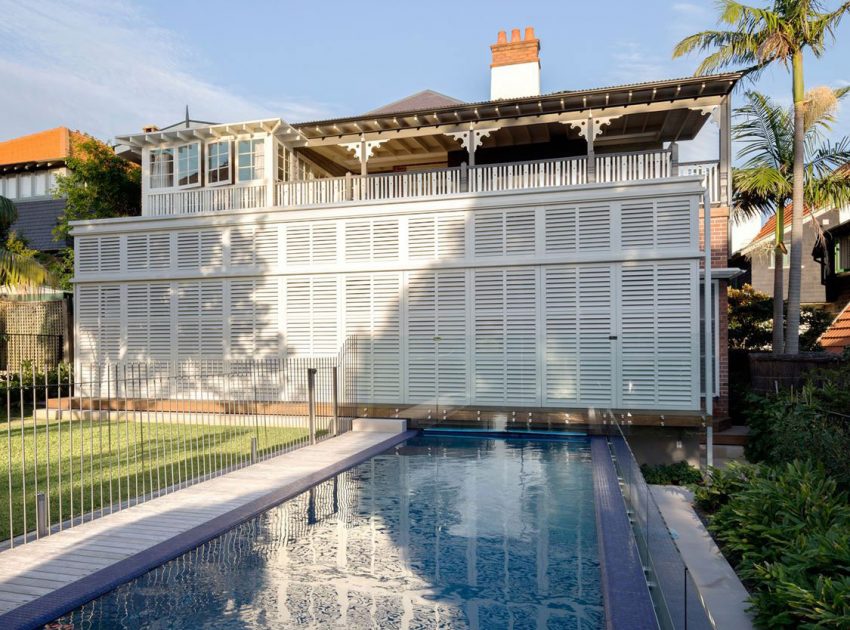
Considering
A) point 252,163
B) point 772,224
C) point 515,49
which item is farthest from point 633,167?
point 772,224

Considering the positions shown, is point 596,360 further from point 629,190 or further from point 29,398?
point 29,398

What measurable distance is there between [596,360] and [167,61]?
457 inches

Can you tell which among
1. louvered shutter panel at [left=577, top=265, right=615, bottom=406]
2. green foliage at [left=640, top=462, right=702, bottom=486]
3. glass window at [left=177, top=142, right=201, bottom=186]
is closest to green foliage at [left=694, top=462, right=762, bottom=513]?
green foliage at [left=640, top=462, right=702, bottom=486]

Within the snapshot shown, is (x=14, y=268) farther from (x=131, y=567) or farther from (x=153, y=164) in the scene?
(x=131, y=567)

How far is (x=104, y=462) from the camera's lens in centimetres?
902

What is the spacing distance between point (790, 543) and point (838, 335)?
1264 centimetres

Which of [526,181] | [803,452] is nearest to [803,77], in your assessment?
[526,181]

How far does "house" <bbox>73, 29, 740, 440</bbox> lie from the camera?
11484 millimetres

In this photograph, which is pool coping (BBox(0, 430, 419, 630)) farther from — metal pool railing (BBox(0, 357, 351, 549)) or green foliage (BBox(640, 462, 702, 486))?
green foliage (BBox(640, 462, 702, 486))

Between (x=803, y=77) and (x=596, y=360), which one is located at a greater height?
(x=803, y=77)

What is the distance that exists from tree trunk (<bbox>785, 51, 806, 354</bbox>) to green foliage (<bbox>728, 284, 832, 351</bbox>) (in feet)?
12.7

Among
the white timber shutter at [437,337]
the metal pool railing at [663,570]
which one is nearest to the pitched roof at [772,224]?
the white timber shutter at [437,337]

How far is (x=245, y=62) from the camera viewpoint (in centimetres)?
1714

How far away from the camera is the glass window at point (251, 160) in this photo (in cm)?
1479
